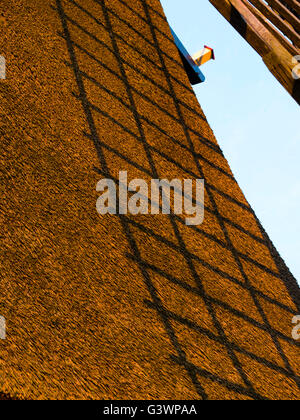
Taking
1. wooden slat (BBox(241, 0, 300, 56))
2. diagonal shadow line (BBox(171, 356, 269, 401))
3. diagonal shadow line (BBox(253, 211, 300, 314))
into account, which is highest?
wooden slat (BBox(241, 0, 300, 56))

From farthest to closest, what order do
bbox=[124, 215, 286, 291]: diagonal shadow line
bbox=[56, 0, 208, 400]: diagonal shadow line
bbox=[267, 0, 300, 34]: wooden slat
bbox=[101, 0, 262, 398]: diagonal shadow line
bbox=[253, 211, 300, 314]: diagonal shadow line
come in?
bbox=[253, 211, 300, 314]: diagonal shadow line → bbox=[267, 0, 300, 34]: wooden slat → bbox=[124, 215, 286, 291]: diagonal shadow line → bbox=[101, 0, 262, 398]: diagonal shadow line → bbox=[56, 0, 208, 400]: diagonal shadow line

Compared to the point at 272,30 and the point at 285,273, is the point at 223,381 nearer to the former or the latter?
the point at 285,273

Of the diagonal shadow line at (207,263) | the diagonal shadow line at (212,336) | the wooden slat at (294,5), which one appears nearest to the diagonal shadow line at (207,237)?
the diagonal shadow line at (207,263)

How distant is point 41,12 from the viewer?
6.32ft

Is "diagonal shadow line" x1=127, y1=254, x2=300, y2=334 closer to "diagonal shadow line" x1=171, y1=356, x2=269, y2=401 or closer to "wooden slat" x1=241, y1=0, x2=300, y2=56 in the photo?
"diagonal shadow line" x1=171, y1=356, x2=269, y2=401

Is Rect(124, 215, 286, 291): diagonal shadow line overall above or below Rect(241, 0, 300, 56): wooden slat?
below

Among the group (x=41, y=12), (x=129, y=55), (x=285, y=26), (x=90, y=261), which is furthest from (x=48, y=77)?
(x=285, y=26)

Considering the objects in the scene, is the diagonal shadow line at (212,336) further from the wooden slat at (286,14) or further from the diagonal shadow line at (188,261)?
the wooden slat at (286,14)

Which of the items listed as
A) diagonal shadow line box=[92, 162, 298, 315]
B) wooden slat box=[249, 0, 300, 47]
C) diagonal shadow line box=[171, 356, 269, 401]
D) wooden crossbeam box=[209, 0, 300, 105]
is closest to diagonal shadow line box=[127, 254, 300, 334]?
diagonal shadow line box=[92, 162, 298, 315]

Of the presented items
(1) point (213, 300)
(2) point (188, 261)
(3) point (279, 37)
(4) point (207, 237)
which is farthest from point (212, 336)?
(3) point (279, 37)

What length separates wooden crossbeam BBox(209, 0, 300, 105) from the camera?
1347 millimetres

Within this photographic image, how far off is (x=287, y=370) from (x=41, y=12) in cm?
194

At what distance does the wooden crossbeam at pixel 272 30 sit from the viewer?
135cm

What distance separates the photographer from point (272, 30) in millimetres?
1526
